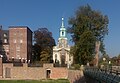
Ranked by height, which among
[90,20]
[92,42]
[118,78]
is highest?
[90,20]

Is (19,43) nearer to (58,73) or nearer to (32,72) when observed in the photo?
Answer: (32,72)

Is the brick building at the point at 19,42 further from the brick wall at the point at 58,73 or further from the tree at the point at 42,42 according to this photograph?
the brick wall at the point at 58,73

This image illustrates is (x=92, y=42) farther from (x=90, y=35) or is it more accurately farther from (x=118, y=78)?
(x=118, y=78)

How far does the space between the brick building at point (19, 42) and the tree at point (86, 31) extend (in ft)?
158

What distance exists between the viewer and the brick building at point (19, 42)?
4264 inches

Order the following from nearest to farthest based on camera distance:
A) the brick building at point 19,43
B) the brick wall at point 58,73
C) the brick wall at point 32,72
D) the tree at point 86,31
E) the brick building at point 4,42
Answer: the tree at point 86,31 → the brick wall at point 58,73 → the brick wall at point 32,72 → the brick building at point 19,43 → the brick building at point 4,42

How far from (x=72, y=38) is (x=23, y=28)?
157 ft

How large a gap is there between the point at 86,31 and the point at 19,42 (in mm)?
54801

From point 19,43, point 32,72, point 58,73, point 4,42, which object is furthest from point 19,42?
point 58,73

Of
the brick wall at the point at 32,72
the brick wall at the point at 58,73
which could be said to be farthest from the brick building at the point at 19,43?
the brick wall at the point at 58,73

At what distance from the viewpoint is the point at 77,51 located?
57531mm

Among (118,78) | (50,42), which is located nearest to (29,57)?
(50,42)

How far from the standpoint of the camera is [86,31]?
57.7 meters

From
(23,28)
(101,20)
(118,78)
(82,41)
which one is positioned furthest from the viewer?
(23,28)
